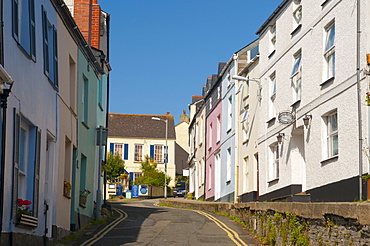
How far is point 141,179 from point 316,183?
4048cm

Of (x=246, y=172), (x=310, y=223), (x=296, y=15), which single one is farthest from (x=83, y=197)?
(x=246, y=172)

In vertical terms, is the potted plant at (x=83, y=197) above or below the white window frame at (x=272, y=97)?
below

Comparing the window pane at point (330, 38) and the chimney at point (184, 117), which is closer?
the window pane at point (330, 38)

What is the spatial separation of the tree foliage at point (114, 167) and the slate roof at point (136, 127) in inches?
238

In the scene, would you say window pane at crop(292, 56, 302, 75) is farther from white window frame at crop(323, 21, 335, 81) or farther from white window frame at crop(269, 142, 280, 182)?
white window frame at crop(269, 142, 280, 182)

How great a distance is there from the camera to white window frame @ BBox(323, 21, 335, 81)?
60.1 ft

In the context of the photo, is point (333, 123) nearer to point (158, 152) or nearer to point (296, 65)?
point (296, 65)

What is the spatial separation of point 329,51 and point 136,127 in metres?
51.3

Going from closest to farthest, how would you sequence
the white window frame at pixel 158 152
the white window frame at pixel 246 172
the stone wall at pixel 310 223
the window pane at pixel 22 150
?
the stone wall at pixel 310 223 → the window pane at pixel 22 150 → the white window frame at pixel 246 172 → the white window frame at pixel 158 152

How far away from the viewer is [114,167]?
60.6 metres

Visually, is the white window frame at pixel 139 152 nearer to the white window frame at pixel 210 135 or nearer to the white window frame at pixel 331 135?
the white window frame at pixel 210 135

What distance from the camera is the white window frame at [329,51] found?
1833cm

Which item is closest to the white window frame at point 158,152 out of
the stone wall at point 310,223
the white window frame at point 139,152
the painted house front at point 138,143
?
the painted house front at point 138,143

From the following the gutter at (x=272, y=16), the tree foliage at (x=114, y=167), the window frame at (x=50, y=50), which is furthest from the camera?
the tree foliage at (x=114, y=167)
